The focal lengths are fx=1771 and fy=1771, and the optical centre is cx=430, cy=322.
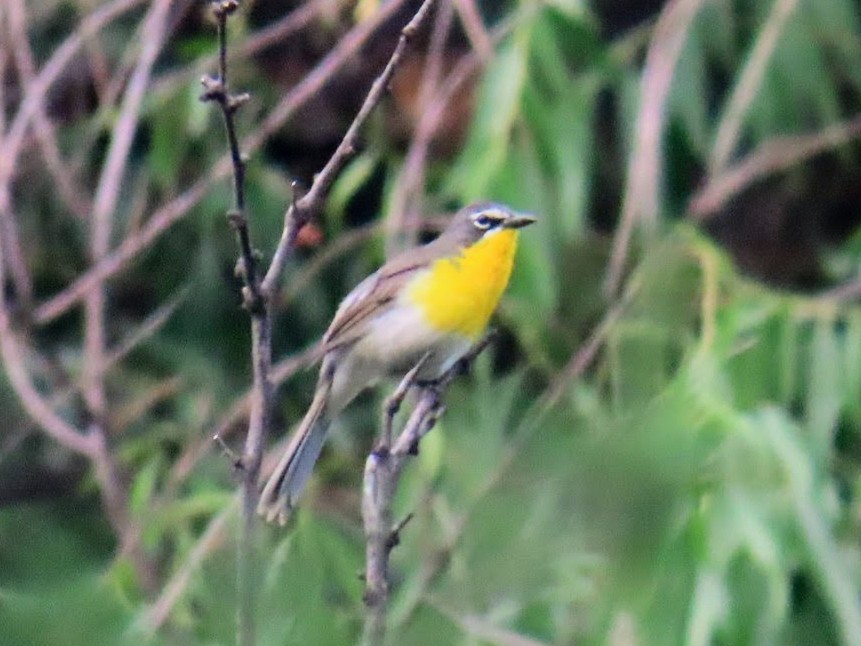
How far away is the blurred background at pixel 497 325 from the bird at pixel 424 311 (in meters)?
0.25

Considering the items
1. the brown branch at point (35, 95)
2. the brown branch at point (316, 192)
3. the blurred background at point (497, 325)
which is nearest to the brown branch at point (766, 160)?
the blurred background at point (497, 325)

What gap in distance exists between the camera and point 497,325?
4180 mm

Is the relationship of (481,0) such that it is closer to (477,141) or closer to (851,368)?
(477,141)

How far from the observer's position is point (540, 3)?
13.4ft

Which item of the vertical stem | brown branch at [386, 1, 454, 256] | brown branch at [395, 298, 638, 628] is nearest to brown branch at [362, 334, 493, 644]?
the vertical stem

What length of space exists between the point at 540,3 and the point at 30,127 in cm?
135

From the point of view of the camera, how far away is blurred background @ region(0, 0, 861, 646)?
2.79 m

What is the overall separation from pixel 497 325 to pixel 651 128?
0.61 metres

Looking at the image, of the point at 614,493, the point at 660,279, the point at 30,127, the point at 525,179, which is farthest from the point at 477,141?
the point at 614,493

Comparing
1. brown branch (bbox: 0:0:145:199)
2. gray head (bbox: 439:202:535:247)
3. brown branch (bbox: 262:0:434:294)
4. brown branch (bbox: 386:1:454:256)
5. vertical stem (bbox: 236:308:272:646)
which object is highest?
brown branch (bbox: 262:0:434:294)

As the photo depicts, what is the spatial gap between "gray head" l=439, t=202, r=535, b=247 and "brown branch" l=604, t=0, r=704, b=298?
0.46 metres

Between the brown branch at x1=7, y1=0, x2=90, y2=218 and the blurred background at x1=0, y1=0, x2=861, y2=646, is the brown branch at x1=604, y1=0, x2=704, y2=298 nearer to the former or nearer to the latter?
the blurred background at x1=0, y1=0, x2=861, y2=646

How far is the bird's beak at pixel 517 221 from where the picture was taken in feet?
10.7

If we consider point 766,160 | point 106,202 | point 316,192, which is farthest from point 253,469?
point 766,160
